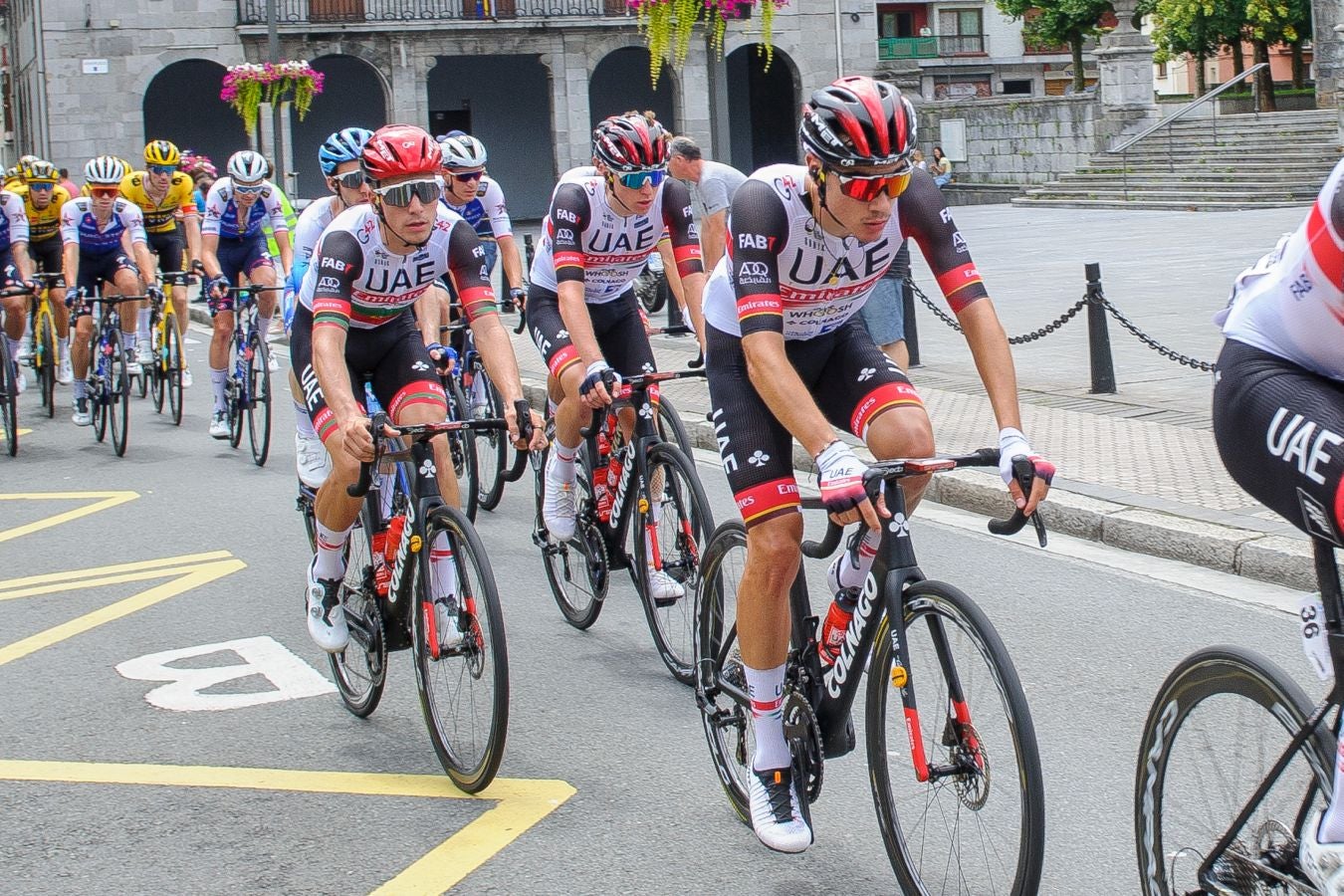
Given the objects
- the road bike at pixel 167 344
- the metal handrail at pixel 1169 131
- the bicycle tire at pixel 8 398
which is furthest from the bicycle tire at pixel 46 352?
the metal handrail at pixel 1169 131

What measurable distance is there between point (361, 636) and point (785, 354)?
212cm

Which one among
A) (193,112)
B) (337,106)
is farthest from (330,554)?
(337,106)

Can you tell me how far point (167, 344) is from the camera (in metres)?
13.3

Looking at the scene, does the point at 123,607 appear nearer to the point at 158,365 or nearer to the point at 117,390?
the point at 117,390

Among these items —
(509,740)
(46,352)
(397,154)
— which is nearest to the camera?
(397,154)

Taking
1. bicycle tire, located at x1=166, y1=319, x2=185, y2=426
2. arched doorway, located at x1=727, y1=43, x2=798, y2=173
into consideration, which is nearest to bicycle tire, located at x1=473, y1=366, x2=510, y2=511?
bicycle tire, located at x1=166, y1=319, x2=185, y2=426

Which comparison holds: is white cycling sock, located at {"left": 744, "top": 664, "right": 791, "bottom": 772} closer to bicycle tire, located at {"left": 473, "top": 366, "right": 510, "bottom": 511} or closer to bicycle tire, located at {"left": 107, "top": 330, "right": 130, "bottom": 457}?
bicycle tire, located at {"left": 473, "top": 366, "right": 510, "bottom": 511}

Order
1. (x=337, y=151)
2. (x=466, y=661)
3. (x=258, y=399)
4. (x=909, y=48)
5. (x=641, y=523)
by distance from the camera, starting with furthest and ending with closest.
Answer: (x=909, y=48), (x=258, y=399), (x=337, y=151), (x=641, y=523), (x=466, y=661)

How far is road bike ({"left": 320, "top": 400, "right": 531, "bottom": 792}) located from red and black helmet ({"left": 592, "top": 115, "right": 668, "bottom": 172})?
1.67 m

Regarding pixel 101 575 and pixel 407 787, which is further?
pixel 101 575

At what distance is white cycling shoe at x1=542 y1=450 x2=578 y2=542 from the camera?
6.95 meters

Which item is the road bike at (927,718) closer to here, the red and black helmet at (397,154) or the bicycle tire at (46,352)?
the red and black helmet at (397,154)

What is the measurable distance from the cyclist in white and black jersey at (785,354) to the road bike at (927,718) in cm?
10

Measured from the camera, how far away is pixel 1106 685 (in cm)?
571
